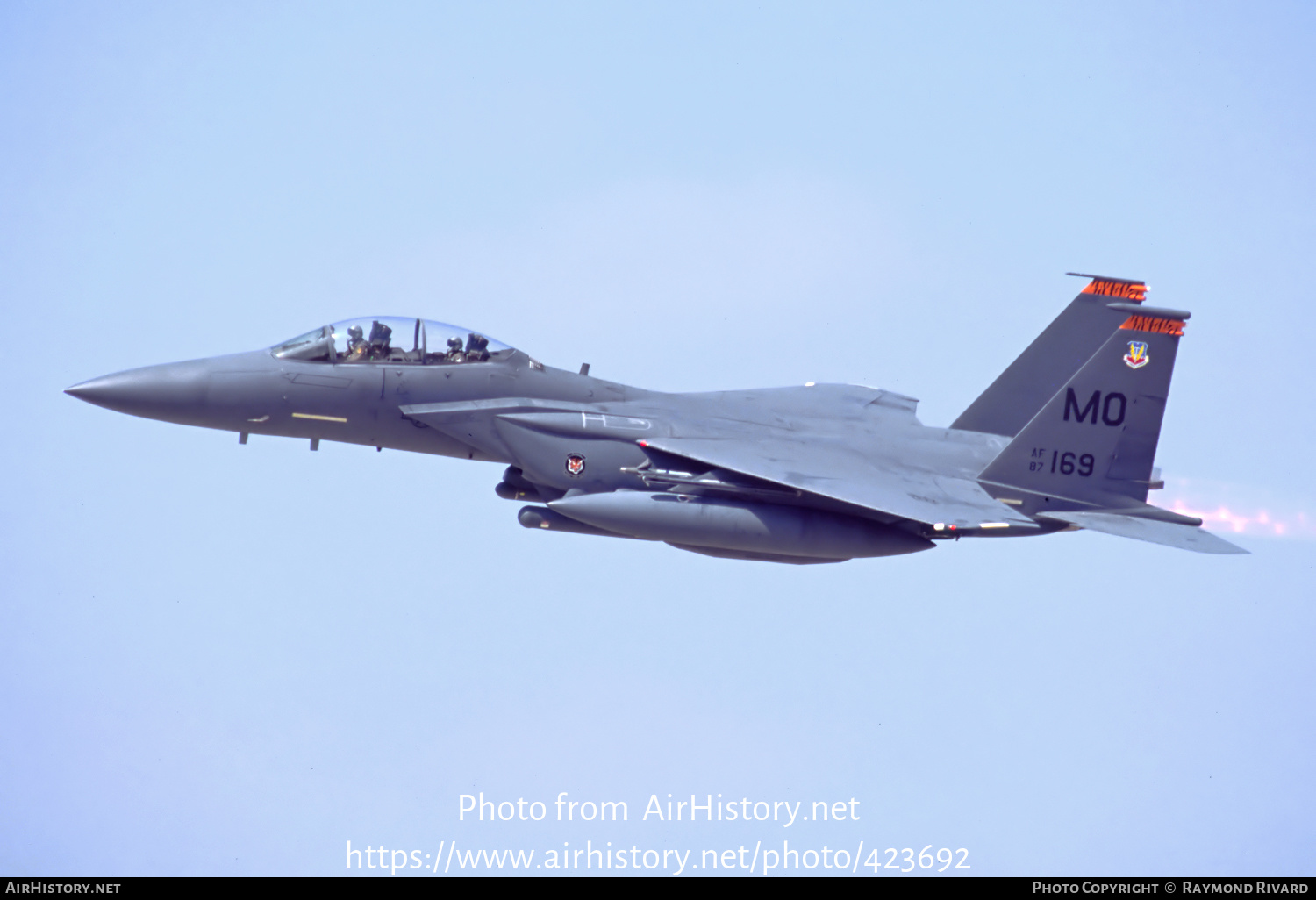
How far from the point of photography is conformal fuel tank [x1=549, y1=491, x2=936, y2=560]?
15703mm

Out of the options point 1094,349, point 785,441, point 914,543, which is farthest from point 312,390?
point 1094,349

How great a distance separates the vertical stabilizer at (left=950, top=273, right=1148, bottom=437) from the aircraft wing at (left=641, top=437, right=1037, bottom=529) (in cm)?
207

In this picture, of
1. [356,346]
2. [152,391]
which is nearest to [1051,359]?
[356,346]

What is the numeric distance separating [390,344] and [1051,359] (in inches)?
338

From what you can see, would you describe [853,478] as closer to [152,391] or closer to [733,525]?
[733,525]

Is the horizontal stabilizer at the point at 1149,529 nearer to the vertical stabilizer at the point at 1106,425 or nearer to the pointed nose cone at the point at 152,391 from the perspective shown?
the vertical stabilizer at the point at 1106,425

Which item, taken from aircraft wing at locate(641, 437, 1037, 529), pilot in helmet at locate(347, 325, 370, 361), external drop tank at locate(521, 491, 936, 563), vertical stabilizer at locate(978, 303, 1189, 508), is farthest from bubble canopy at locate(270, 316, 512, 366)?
vertical stabilizer at locate(978, 303, 1189, 508)

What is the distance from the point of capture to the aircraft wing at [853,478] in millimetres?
15898

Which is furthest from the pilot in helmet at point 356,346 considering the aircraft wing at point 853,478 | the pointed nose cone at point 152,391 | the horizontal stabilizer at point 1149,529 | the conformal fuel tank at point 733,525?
the horizontal stabilizer at point 1149,529

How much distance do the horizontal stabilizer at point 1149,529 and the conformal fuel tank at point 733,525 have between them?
209cm

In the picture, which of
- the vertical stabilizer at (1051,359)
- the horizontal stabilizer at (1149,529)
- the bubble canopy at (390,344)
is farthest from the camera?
the vertical stabilizer at (1051,359)

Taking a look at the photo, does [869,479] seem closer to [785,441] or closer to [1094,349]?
[785,441]

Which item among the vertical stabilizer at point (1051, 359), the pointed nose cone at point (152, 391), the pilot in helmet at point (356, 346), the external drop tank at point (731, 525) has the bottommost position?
the external drop tank at point (731, 525)

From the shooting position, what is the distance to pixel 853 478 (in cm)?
1644
